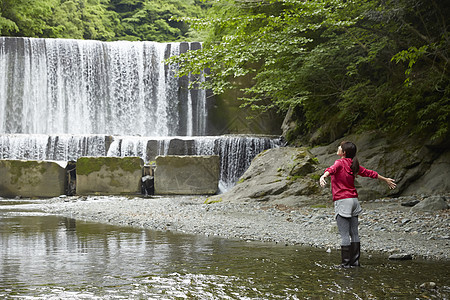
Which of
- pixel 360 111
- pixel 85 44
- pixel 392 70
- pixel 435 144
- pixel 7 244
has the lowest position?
pixel 7 244

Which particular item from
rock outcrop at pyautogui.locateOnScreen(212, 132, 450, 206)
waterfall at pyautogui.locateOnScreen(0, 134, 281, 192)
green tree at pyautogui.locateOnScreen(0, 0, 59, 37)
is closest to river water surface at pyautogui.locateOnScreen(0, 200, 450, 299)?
rock outcrop at pyautogui.locateOnScreen(212, 132, 450, 206)

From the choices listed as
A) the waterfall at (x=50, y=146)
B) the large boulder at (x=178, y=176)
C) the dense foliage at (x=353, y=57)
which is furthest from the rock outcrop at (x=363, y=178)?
the waterfall at (x=50, y=146)

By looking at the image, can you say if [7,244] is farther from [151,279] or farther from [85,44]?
[85,44]

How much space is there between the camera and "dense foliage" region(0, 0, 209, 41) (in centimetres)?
3253

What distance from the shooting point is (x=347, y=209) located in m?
5.05

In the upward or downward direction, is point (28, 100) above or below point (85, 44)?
below

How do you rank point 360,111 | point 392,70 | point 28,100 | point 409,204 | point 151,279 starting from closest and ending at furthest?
1. point 151,279
2. point 409,204
3. point 392,70
4. point 360,111
5. point 28,100

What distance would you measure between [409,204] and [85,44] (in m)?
22.4

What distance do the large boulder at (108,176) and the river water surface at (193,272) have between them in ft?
35.8

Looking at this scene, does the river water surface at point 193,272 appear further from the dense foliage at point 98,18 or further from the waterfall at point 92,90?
the dense foliage at point 98,18

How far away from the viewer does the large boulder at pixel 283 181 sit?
1165 centimetres

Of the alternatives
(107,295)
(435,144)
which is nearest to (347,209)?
(107,295)

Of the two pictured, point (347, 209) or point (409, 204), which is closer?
point (347, 209)

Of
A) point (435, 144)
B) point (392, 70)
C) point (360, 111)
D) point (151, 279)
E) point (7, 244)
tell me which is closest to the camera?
point (151, 279)
